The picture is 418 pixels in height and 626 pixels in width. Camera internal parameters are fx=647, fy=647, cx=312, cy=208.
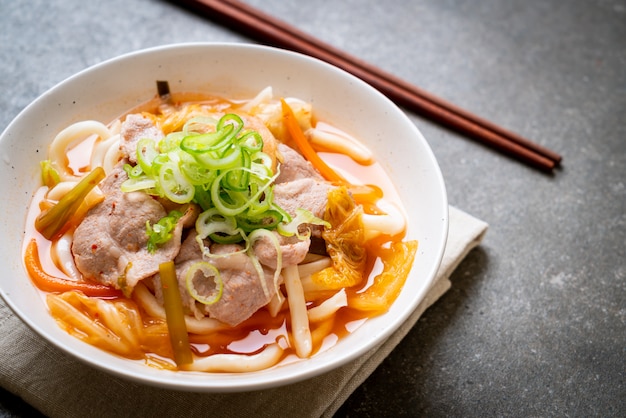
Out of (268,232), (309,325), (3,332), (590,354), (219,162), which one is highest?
(219,162)

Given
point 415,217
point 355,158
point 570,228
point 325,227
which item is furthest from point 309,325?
point 570,228

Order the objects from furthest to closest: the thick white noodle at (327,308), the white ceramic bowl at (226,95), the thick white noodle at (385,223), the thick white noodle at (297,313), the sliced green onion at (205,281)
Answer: the thick white noodle at (385,223), the thick white noodle at (327,308), the thick white noodle at (297,313), the sliced green onion at (205,281), the white ceramic bowl at (226,95)

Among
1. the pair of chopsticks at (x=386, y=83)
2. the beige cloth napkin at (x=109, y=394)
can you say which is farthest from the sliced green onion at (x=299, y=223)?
the pair of chopsticks at (x=386, y=83)

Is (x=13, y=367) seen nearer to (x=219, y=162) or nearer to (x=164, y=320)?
(x=164, y=320)

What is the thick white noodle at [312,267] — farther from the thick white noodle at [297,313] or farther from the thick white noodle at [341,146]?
the thick white noodle at [341,146]

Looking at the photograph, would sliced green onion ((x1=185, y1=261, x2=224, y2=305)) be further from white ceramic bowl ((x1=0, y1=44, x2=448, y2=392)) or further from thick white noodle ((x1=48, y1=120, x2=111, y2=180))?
thick white noodle ((x1=48, y1=120, x2=111, y2=180))

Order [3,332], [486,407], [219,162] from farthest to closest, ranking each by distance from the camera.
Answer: [486,407] → [3,332] → [219,162]

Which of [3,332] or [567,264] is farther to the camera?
[567,264]

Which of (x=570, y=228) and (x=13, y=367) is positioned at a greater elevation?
(x=13, y=367)
